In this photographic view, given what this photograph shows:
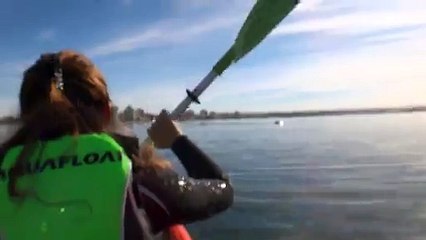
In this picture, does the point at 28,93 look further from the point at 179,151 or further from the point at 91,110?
the point at 179,151

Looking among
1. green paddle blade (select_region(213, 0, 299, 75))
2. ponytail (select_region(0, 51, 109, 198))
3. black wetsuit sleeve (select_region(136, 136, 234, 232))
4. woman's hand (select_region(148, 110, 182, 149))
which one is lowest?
black wetsuit sleeve (select_region(136, 136, 234, 232))

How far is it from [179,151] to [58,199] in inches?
16.0

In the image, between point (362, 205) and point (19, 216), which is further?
point (362, 205)

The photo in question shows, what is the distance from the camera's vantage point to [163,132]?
2.06 meters

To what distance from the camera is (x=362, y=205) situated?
7.30 m

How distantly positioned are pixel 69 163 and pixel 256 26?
0.87 metres

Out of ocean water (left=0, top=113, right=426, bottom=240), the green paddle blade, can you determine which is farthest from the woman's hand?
ocean water (left=0, top=113, right=426, bottom=240)

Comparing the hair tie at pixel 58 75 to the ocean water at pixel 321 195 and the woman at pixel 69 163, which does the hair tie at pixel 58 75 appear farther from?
the ocean water at pixel 321 195

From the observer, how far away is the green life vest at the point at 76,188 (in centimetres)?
167

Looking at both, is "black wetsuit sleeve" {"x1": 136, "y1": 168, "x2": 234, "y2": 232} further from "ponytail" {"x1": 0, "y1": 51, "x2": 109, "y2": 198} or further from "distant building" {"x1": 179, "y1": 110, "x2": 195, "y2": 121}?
"distant building" {"x1": 179, "y1": 110, "x2": 195, "y2": 121}

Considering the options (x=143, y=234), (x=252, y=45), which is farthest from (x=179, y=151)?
(x=252, y=45)

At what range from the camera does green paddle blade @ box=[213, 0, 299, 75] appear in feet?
7.50

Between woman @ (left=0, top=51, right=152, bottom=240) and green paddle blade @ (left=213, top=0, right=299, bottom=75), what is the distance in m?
0.75

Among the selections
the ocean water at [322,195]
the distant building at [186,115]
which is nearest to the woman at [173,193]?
the distant building at [186,115]
